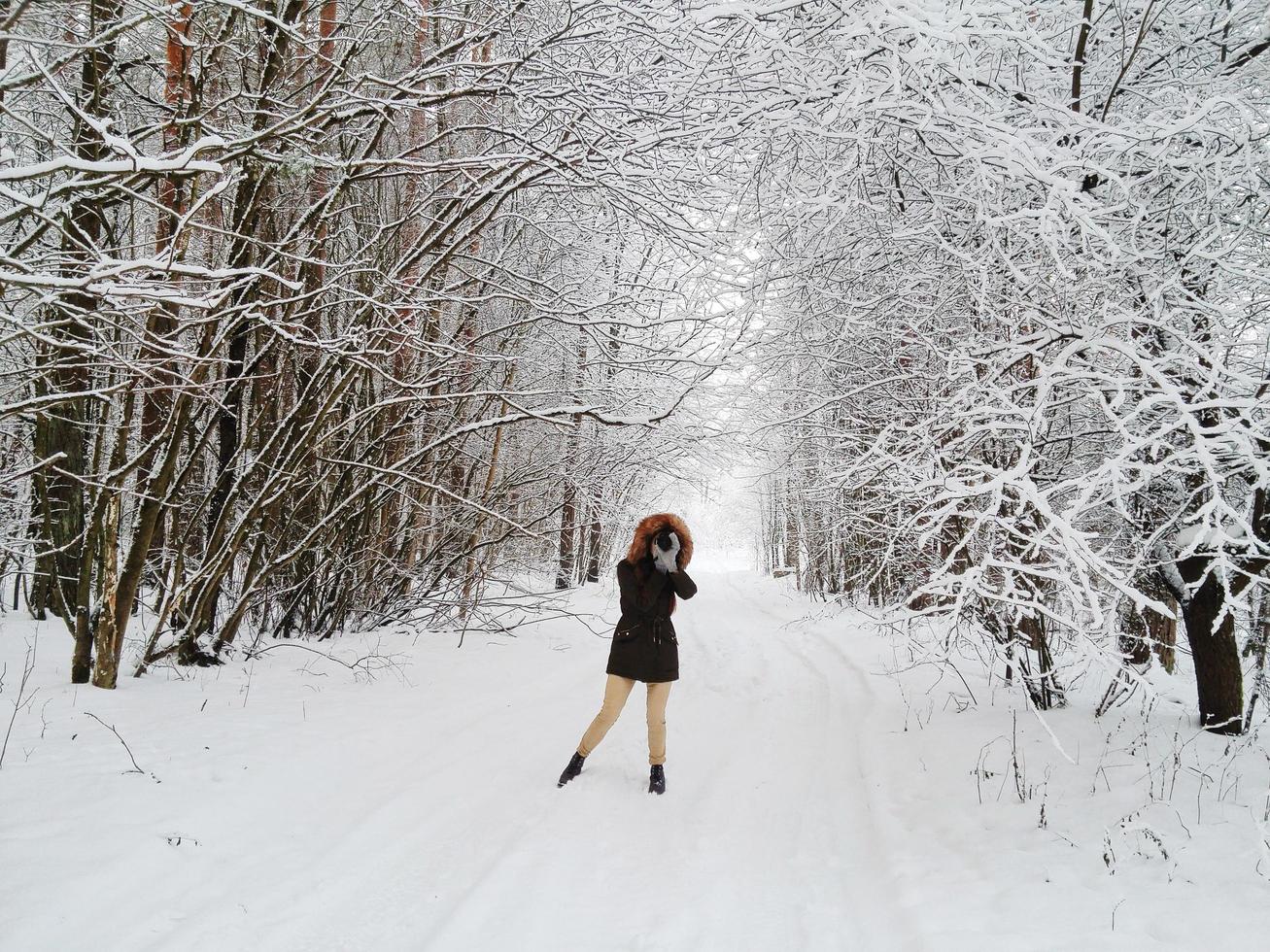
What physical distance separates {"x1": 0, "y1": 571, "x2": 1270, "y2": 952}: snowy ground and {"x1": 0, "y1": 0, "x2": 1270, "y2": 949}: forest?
0.76 meters

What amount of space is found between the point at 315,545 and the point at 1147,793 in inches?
273

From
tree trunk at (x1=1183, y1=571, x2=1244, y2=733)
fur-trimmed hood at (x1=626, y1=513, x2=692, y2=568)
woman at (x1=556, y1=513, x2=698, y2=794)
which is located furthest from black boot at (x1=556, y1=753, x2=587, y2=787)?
tree trunk at (x1=1183, y1=571, x2=1244, y2=733)

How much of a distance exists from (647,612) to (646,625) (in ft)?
0.27

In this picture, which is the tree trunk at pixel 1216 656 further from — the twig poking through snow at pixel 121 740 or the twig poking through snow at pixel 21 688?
the twig poking through snow at pixel 21 688

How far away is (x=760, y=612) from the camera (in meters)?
17.0

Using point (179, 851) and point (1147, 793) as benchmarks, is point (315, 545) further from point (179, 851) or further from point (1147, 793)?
point (1147, 793)

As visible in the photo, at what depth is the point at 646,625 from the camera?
4551 mm

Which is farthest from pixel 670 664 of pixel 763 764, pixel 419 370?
pixel 419 370

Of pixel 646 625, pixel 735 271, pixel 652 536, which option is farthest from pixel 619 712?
pixel 735 271

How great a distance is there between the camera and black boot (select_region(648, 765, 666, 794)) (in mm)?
4355

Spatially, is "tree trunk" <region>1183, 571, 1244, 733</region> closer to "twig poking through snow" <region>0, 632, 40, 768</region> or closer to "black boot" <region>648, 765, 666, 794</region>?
"black boot" <region>648, 765, 666, 794</region>

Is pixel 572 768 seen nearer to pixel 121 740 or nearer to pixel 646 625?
pixel 646 625

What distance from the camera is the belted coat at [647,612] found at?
449 cm

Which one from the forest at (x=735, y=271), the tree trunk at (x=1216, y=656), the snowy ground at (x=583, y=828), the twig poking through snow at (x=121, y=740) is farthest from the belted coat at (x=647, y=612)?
the tree trunk at (x=1216, y=656)
